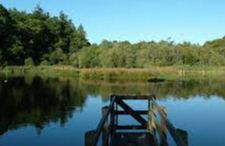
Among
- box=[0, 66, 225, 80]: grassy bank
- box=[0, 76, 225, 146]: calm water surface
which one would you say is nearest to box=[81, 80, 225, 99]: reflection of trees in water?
box=[0, 76, 225, 146]: calm water surface

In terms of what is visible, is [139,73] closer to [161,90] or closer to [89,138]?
[161,90]

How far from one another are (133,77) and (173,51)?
98.0 ft

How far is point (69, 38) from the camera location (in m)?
111

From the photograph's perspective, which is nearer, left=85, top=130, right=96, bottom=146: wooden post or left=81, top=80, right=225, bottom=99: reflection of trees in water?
left=85, top=130, right=96, bottom=146: wooden post

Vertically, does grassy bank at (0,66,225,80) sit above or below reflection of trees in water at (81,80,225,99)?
above

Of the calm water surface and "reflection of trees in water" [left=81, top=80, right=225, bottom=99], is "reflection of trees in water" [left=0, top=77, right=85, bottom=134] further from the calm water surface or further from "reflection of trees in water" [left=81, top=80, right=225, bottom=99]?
"reflection of trees in water" [left=81, top=80, right=225, bottom=99]

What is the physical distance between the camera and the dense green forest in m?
82.1

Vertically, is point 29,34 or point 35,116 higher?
point 29,34

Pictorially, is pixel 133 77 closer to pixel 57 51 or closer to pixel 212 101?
pixel 212 101

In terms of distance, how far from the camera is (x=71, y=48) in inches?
4168

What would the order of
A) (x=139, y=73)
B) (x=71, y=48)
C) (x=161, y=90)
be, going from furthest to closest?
1. (x=71, y=48)
2. (x=139, y=73)
3. (x=161, y=90)

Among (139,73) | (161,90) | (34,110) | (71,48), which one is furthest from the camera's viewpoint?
(71,48)

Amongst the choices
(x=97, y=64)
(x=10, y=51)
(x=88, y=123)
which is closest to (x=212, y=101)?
(x=88, y=123)

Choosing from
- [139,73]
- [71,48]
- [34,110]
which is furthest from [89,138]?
[71,48]
